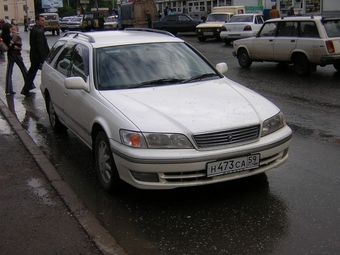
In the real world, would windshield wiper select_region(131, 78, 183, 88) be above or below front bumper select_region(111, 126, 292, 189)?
above

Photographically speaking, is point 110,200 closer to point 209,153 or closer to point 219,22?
point 209,153

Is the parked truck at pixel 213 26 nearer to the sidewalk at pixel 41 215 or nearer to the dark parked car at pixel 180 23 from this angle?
the dark parked car at pixel 180 23

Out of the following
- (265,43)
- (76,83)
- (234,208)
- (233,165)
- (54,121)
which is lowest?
(234,208)

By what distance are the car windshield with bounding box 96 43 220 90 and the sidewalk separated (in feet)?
4.25

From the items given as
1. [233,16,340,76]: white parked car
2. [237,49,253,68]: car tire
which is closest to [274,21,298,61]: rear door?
[233,16,340,76]: white parked car

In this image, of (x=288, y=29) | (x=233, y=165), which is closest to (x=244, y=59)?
(x=288, y=29)

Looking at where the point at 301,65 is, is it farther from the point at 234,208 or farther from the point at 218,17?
the point at 218,17

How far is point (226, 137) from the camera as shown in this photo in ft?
15.2

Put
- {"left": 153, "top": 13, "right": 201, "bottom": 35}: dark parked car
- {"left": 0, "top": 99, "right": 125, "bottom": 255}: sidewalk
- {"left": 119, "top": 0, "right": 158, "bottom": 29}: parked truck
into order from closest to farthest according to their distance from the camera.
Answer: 1. {"left": 0, "top": 99, "right": 125, "bottom": 255}: sidewalk
2. {"left": 153, "top": 13, "right": 201, "bottom": 35}: dark parked car
3. {"left": 119, "top": 0, "right": 158, "bottom": 29}: parked truck

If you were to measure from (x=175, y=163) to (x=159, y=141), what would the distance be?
0.26 metres

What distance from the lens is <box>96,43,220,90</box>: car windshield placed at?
5742 millimetres

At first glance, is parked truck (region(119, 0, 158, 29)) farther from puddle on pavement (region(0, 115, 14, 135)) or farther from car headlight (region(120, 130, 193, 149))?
car headlight (region(120, 130, 193, 149))

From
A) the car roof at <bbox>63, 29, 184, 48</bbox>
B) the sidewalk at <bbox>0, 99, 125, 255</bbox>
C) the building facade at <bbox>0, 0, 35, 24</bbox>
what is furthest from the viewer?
the building facade at <bbox>0, 0, 35, 24</bbox>

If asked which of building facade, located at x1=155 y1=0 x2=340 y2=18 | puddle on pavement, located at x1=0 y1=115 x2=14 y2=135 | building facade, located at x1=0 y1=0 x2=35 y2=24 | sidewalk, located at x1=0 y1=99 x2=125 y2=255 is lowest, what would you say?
sidewalk, located at x1=0 y1=99 x2=125 y2=255
